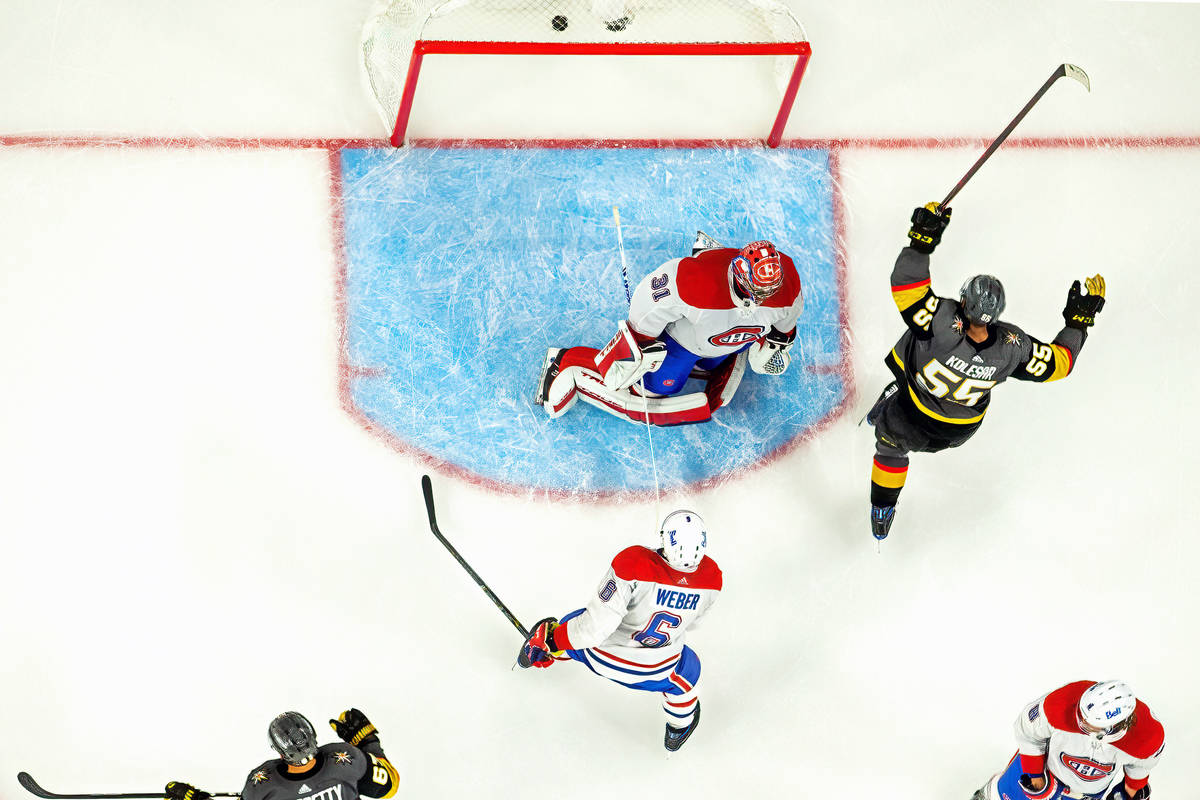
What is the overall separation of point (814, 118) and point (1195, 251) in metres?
1.73

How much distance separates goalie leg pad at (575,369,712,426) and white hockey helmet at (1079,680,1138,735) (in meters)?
1.74

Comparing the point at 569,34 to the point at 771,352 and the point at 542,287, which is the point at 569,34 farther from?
the point at 771,352

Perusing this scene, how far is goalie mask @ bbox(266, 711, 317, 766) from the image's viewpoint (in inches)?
153

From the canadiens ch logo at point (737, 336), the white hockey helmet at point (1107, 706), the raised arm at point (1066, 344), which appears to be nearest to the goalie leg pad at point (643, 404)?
the canadiens ch logo at point (737, 336)

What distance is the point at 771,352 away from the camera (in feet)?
16.4

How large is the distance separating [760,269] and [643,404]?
0.89 metres

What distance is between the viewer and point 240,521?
505cm

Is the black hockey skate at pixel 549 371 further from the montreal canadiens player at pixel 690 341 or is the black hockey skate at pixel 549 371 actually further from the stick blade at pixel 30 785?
the stick blade at pixel 30 785

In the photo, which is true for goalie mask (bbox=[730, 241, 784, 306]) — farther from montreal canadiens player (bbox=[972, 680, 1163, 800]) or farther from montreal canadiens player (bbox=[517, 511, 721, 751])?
montreal canadiens player (bbox=[972, 680, 1163, 800])

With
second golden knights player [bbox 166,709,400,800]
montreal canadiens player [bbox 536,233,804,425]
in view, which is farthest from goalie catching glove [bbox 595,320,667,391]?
second golden knights player [bbox 166,709,400,800]

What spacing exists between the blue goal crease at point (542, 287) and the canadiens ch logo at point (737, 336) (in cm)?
61

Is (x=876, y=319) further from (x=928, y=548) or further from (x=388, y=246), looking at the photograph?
(x=388, y=246)

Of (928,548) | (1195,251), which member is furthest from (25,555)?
(1195,251)

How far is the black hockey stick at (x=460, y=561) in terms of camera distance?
16.0ft
